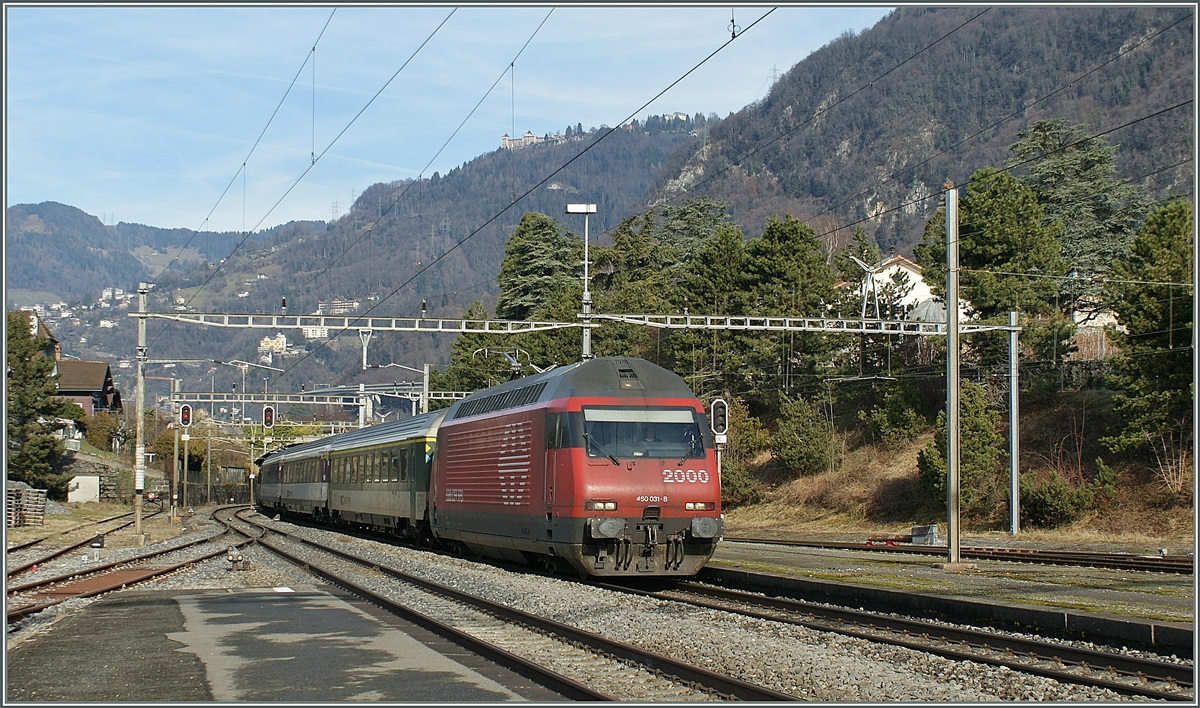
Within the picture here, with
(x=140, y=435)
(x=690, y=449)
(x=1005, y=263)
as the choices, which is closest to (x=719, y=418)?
(x=690, y=449)

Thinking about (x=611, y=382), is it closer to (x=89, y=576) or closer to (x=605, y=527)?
(x=605, y=527)

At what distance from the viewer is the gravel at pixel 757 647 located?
1078 centimetres

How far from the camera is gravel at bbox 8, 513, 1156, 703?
10781mm

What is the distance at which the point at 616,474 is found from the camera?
20.4 m

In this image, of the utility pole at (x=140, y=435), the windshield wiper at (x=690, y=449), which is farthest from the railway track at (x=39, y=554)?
the windshield wiper at (x=690, y=449)

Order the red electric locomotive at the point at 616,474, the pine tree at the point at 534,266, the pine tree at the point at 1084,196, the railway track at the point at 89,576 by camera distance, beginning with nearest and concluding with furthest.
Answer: the railway track at the point at 89,576
the red electric locomotive at the point at 616,474
the pine tree at the point at 1084,196
the pine tree at the point at 534,266

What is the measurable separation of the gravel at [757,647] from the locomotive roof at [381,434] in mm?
10391

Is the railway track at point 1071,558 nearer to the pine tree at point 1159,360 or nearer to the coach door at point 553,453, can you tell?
the pine tree at point 1159,360

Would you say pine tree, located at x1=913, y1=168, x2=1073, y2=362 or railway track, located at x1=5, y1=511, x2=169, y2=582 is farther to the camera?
pine tree, located at x1=913, y1=168, x2=1073, y2=362

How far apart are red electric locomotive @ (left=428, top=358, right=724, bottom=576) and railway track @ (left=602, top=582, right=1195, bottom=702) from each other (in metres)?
2.42

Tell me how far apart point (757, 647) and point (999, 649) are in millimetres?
2669

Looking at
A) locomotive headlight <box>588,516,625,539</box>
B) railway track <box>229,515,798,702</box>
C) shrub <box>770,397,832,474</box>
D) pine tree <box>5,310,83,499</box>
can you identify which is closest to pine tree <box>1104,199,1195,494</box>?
shrub <box>770,397,832,474</box>

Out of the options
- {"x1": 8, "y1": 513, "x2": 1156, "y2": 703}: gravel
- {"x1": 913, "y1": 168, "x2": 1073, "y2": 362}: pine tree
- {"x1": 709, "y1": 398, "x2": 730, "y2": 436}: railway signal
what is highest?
{"x1": 913, "y1": 168, "x2": 1073, "y2": 362}: pine tree

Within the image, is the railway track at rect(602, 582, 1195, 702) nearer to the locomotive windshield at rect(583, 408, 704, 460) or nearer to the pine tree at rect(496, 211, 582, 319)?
the locomotive windshield at rect(583, 408, 704, 460)
